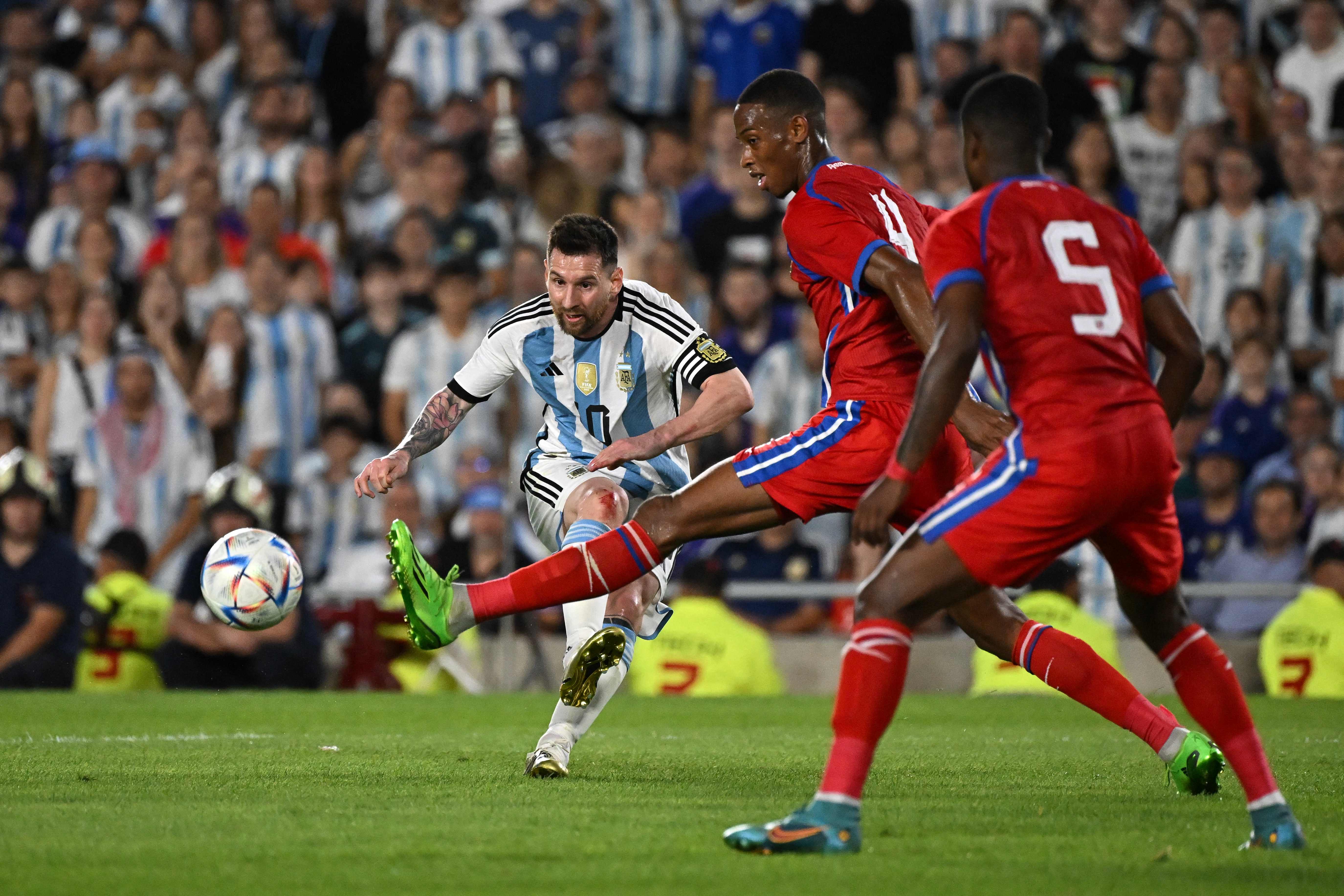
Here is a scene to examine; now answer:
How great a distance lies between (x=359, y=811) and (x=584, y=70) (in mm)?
10755

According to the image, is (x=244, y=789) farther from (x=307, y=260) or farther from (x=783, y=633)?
(x=307, y=260)

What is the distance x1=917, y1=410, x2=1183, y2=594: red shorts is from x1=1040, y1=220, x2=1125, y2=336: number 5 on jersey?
0.92 feet

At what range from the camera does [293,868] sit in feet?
15.4

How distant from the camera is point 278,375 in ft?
46.8

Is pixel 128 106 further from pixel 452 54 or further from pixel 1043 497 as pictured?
pixel 1043 497

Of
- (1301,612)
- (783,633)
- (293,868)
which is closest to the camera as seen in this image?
(293,868)

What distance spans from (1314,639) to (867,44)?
21.7 ft

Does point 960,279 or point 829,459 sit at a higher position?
point 960,279

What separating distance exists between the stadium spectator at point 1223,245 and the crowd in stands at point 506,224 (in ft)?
0.07

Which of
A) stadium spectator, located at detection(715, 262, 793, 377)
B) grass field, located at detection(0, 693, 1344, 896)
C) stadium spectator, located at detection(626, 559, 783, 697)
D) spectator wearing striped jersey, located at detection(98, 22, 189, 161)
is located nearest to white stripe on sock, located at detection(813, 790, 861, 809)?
grass field, located at detection(0, 693, 1344, 896)

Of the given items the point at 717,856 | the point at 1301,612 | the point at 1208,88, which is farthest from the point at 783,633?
the point at 717,856

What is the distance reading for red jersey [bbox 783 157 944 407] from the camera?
635cm

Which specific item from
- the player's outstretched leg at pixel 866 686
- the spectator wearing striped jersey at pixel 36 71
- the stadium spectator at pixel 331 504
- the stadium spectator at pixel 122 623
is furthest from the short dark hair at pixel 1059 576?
the spectator wearing striped jersey at pixel 36 71

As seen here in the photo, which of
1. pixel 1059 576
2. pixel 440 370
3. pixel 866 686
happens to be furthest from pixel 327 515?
pixel 866 686
